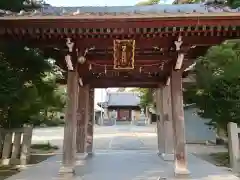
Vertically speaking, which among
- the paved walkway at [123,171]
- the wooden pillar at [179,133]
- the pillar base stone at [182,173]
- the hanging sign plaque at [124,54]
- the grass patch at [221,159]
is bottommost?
the grass patch at [221,159]

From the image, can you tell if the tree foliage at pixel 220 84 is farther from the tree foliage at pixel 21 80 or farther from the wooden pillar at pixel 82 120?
the tree foliage at pixel 21 80

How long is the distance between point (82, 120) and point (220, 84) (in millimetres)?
5361

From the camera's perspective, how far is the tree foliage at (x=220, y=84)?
36.8 ft

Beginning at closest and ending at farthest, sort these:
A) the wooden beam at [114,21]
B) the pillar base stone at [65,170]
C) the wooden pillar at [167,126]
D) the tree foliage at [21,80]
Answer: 1. the wooden beam at [114,21]
2. the pillar base stone at [65,170]
3. the tree foliage at [21,80]
4. the wooden pillar at [167,126]

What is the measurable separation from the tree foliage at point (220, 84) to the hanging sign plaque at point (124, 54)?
Result: 4402 millimetres

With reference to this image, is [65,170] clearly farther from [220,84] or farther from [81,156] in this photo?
[220,84]

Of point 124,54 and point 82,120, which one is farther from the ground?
point 124,54

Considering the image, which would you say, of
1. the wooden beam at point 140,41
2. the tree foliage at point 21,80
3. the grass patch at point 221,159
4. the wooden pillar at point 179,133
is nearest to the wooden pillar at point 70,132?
the wooden beam at point 140,41

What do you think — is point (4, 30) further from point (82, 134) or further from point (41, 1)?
point (82, 134)

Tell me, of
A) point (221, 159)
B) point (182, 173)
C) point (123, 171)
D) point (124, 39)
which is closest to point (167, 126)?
point (221, 159)

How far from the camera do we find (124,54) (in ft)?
26.9

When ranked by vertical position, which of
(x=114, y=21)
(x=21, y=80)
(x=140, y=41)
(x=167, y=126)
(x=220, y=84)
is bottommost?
(x=167, y=126)

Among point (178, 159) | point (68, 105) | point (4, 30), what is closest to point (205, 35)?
point (178, 159)

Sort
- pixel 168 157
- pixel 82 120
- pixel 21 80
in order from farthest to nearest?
pixel 82 120 < pixel 168 157 < pixel 21 80
